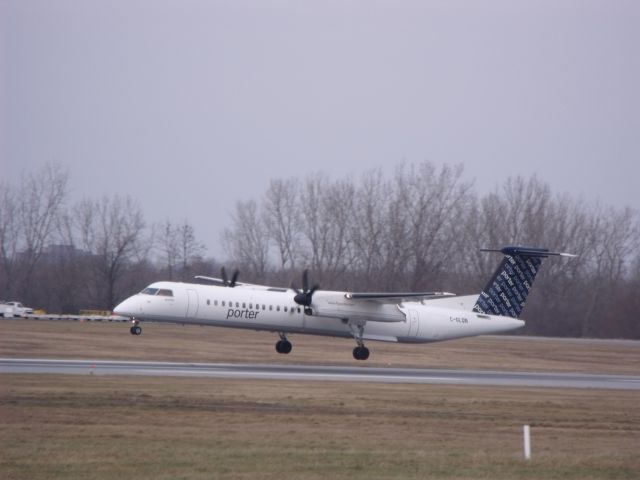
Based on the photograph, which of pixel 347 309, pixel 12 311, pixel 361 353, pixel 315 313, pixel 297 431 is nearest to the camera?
pixel 297 431

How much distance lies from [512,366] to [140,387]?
21.0 metres

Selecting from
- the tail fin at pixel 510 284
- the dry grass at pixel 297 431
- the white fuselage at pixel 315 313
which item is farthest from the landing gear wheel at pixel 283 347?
the dry grass at pixel 297 431

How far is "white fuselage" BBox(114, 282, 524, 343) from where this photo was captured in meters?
33.9

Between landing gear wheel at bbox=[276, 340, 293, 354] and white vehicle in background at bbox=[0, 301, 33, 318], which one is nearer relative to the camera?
landing gear wheel at bbox=[276, 340, 293, 354]

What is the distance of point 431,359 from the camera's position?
4091 centimetres

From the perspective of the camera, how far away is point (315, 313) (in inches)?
1390

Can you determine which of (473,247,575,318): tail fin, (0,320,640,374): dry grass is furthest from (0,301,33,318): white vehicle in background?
(473,247,575,318): tail fin

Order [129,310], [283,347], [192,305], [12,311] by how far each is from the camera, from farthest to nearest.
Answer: [12,311] → [283,347] → [192,305] → [129,310]

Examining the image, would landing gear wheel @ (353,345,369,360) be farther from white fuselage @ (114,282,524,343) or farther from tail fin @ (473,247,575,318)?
tail fin @ (473,247,575,318)

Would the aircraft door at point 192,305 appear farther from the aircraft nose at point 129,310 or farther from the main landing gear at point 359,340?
the main landing gear at point 359,340

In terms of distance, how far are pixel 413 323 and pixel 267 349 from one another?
8.49 m

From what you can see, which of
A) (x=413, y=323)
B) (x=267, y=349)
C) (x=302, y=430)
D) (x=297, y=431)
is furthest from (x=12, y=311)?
(x=297, y=431)

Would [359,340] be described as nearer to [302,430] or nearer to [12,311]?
[302,430]

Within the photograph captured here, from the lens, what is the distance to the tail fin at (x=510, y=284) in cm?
3759
